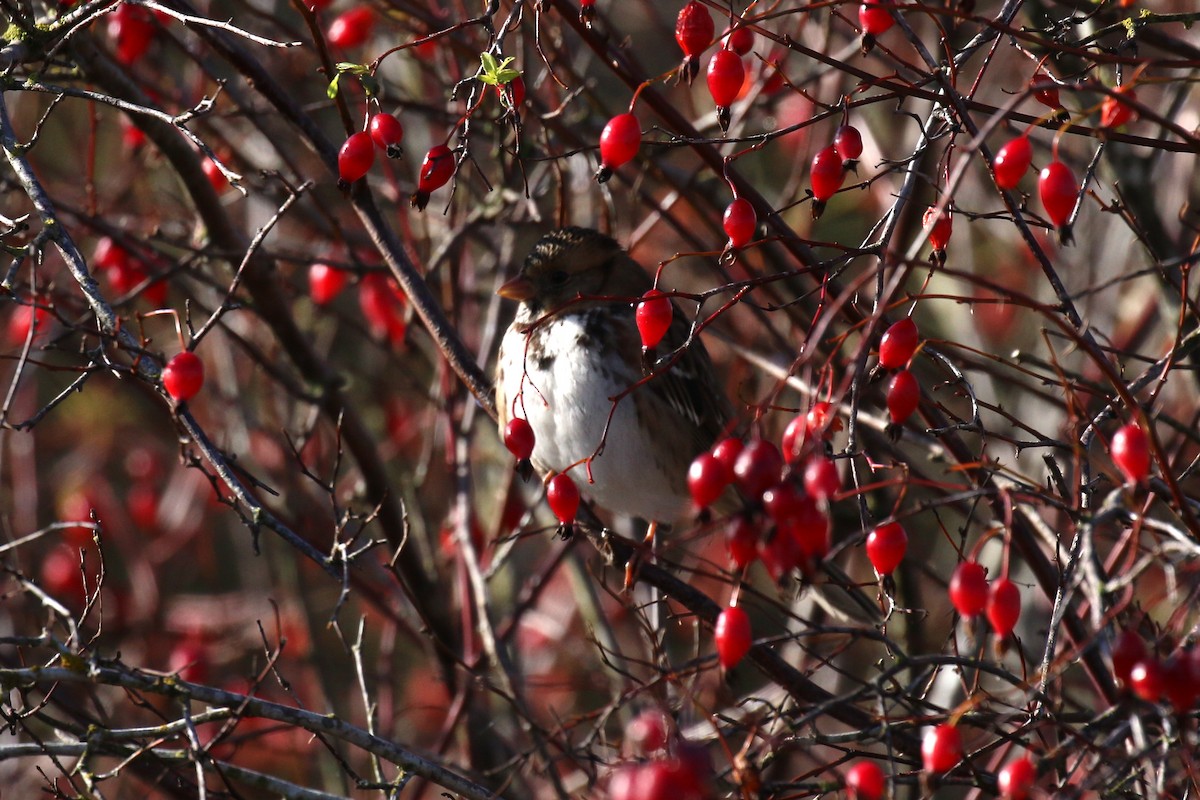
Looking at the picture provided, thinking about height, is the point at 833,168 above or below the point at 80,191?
below

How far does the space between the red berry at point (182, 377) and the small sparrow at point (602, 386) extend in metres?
1.24

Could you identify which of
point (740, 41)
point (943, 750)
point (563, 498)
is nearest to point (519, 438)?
point (563, 498)

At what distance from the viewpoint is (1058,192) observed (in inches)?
73.9

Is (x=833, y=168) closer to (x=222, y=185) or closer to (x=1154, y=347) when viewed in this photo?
(x=222, y=185)

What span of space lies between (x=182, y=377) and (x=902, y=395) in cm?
132

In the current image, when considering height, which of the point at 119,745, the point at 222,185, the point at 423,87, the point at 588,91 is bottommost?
the point at 119,745

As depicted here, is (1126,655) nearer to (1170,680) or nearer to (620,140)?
(1170,680)

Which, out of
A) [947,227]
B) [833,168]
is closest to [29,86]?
[833,168]

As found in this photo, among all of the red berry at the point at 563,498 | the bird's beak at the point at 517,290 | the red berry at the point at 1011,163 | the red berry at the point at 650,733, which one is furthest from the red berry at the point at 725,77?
the bird's beak at the point at 517,290

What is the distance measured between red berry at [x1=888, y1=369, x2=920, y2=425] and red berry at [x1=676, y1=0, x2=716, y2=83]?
65 centimetres

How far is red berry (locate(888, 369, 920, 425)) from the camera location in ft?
6.20

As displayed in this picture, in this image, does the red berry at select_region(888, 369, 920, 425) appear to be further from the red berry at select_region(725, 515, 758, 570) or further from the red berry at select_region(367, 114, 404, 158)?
the red berry at select_region(367, 114, 404, 158)

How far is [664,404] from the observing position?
3.99 metres

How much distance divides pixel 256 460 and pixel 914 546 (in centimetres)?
278
